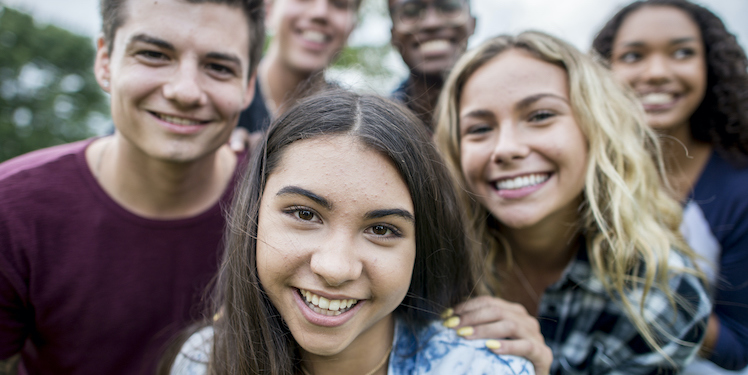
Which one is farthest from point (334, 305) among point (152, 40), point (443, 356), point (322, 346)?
point (152, 40)

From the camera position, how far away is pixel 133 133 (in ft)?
7.70

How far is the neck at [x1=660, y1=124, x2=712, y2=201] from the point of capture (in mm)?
2967

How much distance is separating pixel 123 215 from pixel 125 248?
6.7 inches

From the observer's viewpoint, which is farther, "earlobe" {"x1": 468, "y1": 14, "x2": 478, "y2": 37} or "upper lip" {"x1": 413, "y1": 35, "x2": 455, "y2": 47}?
"earlobe" {"x1": 468, "y1": 14, "x2": 478, "y2": 37}

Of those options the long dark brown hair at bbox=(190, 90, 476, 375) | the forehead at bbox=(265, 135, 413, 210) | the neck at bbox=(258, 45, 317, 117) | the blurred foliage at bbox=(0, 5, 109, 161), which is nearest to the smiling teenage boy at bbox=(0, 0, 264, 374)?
the long dark brown hair at bbox=(190, 90, 476, 375)

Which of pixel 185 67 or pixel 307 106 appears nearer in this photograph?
pixel 307 106

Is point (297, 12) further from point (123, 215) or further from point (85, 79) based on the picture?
point (85, 79)

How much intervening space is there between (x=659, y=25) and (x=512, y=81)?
1.44 metres

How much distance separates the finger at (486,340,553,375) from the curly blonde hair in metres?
0.54

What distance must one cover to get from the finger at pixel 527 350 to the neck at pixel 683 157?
159 cm

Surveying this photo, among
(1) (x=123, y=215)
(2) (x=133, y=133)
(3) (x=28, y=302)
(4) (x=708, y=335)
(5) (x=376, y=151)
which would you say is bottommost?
(3) (x=28, y=302)

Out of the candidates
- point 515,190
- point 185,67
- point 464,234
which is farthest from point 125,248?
point 515,190

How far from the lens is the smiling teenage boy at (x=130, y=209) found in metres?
2.26

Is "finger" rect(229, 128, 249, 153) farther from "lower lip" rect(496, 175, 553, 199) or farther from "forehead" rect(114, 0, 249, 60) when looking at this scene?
"lower lip" rect(496, 175, 553, 199)
